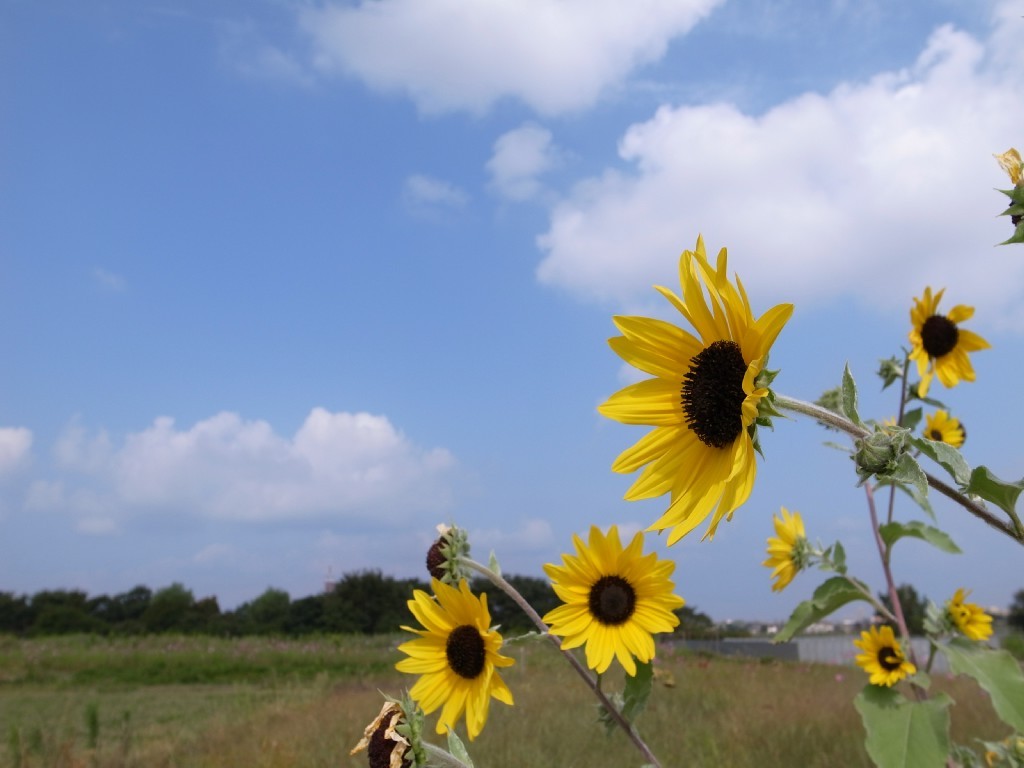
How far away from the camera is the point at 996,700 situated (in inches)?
87.8

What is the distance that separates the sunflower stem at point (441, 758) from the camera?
4.99ft

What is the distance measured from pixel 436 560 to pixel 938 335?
214 cm

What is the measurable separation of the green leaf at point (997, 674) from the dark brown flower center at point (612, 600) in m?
0.96

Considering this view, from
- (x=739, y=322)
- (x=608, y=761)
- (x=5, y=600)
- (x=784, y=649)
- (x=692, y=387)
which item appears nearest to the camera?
(x=739, y=322)

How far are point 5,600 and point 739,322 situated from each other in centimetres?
2816

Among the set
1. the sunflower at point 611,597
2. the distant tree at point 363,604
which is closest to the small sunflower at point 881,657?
the sunflower at point 611,597

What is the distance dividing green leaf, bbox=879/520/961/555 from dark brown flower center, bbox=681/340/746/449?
200cm

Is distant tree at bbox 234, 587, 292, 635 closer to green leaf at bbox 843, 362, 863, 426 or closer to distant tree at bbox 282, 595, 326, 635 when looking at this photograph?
distant tree at bbox 282, 595, 326, 635

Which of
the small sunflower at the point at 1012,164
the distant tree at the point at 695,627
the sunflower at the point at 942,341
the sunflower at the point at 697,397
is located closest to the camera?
the sunflower at the point at 697,397

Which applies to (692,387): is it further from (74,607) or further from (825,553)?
(74,607)

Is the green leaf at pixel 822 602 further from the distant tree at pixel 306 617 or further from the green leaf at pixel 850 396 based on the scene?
the distant tree at pixel 306 617

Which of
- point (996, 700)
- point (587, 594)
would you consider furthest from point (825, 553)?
point (587, 594)

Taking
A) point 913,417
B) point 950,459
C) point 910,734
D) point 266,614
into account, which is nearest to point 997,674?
point 910,734

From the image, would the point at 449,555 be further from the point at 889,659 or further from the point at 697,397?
the point at 889,659
